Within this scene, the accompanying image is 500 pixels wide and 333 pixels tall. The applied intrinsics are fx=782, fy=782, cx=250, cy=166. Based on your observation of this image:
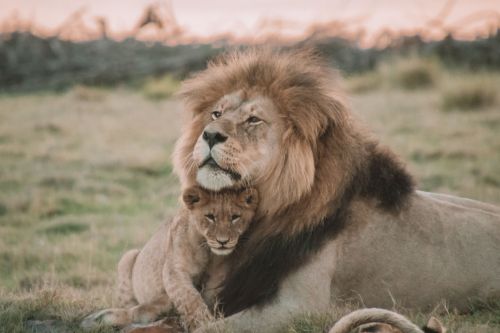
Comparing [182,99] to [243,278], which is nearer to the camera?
[243,278]

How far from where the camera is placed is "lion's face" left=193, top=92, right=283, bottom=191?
3.92 m

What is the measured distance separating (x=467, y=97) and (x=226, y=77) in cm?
954

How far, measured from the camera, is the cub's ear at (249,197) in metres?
4.05

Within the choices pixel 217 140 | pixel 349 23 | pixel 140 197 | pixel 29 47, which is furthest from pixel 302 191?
pixel 29 47

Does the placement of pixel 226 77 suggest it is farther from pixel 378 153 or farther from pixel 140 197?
pixel 140 197

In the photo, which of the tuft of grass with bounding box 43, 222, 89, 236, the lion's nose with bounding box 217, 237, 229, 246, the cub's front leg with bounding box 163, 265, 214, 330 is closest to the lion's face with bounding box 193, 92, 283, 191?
the lion's nose with bounding box 217, 237, 229, 246

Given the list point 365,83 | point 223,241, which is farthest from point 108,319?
point 365,83

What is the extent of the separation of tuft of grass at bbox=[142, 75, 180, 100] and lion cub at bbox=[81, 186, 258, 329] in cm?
1264

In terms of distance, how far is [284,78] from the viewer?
420 centimetres

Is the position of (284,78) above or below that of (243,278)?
above

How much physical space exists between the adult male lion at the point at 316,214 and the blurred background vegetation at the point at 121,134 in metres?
0.19

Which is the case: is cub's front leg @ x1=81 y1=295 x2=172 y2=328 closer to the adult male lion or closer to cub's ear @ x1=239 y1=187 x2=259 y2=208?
the adult male lion

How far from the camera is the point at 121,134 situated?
1259 cm

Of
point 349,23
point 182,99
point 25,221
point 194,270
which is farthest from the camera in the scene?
point 349,23
